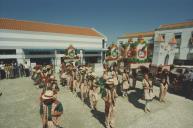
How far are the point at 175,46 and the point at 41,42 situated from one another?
2365 centimetres

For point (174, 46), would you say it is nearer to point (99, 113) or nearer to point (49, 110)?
point (99, 113)

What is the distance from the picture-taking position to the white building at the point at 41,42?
2139 centimetres

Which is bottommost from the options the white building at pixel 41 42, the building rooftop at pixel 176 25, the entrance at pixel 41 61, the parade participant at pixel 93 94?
the parade participant at pixel 93 94

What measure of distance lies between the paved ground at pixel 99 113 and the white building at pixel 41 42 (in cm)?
1220

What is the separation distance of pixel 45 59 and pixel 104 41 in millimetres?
13652

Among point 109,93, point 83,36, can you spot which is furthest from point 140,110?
point 83,36

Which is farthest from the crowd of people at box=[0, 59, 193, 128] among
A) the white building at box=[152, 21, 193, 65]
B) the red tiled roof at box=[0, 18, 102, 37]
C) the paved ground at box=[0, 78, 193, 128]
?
the white building at box=[152, 21, 193, 65]

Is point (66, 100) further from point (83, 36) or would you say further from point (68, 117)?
point (83, 36)

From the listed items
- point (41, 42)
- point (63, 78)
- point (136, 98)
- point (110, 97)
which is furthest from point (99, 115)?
point (41, 42)

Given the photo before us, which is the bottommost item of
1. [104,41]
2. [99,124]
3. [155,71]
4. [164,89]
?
[99,124]

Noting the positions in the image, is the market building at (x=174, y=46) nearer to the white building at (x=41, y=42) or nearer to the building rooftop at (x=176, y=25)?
the building rooftop at (x=176, y=25)

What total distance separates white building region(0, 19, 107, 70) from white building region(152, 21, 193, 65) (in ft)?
34.2

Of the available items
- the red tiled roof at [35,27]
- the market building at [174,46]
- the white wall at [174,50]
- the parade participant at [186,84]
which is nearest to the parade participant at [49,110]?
the parade participant at [186,84]

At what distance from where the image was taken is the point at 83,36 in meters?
29.6
